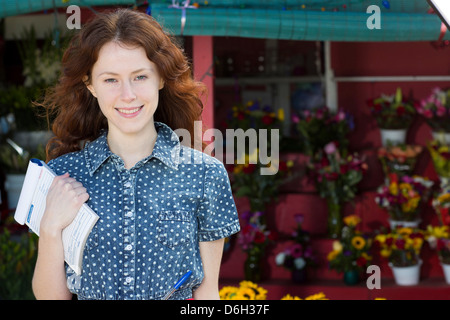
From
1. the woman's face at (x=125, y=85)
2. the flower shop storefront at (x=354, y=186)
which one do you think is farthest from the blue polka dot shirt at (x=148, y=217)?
the flower shop storefront at (x=354, y=186)

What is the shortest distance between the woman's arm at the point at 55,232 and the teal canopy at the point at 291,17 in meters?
2.04

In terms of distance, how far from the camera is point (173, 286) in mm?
1719

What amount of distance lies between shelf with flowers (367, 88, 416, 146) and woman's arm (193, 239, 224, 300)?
3.75 metres

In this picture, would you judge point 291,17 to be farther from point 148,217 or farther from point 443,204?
point 148,217

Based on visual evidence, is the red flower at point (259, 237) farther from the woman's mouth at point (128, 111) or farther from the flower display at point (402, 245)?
the woman's mouth at point (128, 111)

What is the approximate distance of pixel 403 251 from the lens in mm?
4863

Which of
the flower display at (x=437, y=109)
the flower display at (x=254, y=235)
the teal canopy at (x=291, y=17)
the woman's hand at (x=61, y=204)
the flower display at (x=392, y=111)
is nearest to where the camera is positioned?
the woman's hand at (x=61, y=204)

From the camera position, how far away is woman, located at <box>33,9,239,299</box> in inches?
66.0

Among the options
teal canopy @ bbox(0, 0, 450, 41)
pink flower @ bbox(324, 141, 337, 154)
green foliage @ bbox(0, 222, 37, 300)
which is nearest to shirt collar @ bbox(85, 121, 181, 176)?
teal canopy @ bbox(0, 0, 450, 41)

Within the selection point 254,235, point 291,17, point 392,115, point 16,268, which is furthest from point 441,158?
point 16,268

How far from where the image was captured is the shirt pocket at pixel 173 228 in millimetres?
1716

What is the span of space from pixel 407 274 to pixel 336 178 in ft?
2.83

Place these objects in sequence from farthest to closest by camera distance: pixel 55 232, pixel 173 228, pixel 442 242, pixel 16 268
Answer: pixel 442 242, pixel 16 268, pixel 173 228, pixel 55 232

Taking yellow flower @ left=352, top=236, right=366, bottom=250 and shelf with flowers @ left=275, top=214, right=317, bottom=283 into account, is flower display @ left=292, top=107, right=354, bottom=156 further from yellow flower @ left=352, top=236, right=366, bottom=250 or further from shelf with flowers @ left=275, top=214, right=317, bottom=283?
yellow flower @ left=352, top=236, right=366, bottom=250
